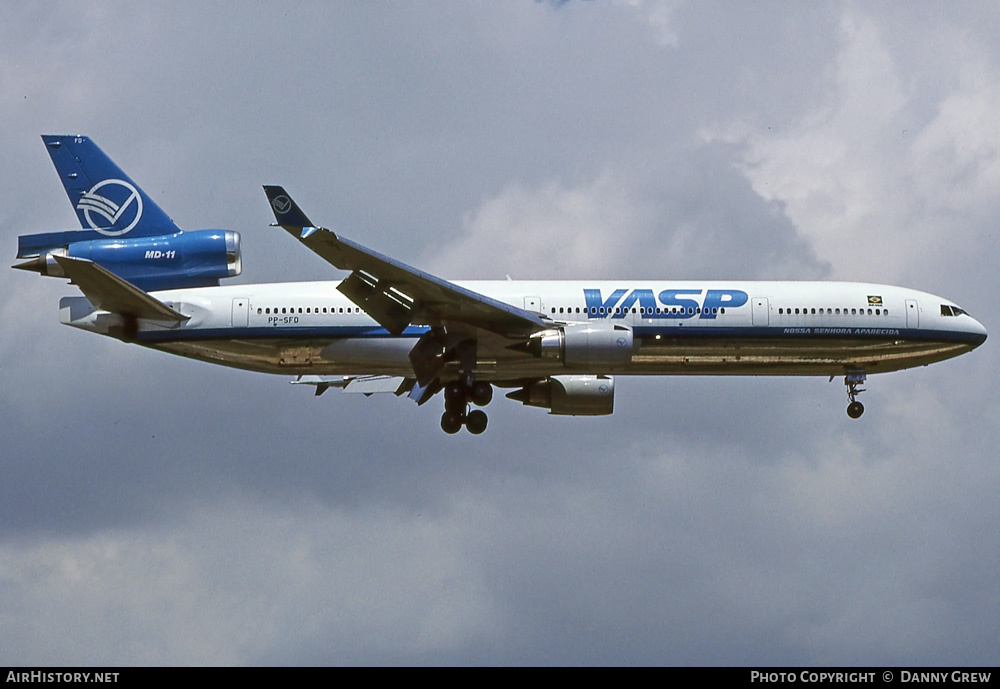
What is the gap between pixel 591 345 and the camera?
3709 cm

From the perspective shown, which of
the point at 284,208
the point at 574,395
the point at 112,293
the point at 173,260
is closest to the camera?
the point at 284,208

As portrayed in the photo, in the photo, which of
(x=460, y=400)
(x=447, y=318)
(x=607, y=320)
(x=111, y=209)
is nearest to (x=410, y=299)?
(x=447, y=318)

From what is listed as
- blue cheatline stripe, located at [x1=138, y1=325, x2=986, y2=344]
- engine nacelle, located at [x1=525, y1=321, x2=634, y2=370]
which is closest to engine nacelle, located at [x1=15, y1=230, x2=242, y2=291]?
blue cheatline stripe, located at [x1=138, y1=325, x2=986, y2=344]

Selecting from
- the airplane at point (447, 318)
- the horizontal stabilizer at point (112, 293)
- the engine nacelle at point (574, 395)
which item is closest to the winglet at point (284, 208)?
the airplane at point (447, 318)

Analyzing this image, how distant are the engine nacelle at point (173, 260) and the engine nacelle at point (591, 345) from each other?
31.4ft

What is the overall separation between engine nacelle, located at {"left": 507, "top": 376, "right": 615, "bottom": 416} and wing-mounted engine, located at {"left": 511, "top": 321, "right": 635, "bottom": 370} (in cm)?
581

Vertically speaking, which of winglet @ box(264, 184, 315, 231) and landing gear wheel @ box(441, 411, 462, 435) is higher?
winglet @ box(264, 184, 315, 231)

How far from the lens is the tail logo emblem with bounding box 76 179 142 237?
1612 inches

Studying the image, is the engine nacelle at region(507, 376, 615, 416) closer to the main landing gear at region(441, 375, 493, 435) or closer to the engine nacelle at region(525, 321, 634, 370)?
the main landing gear at region(441, 375, 493, 435)

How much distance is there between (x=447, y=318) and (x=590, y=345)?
424 cm

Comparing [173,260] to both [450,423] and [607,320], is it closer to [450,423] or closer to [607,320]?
[450,423]

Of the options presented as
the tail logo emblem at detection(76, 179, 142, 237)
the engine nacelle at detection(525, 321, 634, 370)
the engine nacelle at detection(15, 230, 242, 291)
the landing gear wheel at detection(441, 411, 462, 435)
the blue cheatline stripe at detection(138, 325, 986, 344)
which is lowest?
the landing gear wheel at detection(441, 411, 462, 435)

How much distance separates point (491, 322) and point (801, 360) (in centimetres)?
982

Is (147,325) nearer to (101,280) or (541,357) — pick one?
(101,280)
